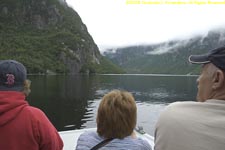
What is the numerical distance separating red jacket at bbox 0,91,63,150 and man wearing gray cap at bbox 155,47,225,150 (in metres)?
1.44

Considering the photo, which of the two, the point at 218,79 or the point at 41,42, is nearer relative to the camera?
the point at 218,79

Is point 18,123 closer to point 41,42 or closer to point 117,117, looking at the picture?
point 117,117

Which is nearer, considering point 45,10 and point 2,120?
point 2,120

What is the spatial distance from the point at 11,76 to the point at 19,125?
0.42m

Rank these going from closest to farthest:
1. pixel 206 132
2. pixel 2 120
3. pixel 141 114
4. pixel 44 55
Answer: pixel 206 132, pixel 2 120, pixel 141 114, pixel 44 55

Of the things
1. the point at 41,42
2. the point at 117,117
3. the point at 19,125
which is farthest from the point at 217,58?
the point at 41,42

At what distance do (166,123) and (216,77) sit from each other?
321mm

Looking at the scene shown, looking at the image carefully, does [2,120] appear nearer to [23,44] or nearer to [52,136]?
[52,136]

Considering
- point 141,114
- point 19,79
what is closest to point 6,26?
point 141,114

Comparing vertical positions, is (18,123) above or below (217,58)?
below

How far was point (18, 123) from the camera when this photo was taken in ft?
9.20

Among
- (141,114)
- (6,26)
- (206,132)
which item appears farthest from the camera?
(6,26)

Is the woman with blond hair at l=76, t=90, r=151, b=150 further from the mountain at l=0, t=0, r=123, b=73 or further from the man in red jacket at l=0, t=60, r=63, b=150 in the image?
the mountain at l=0, t=0, r=123, b=73

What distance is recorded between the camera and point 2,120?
278 cm
